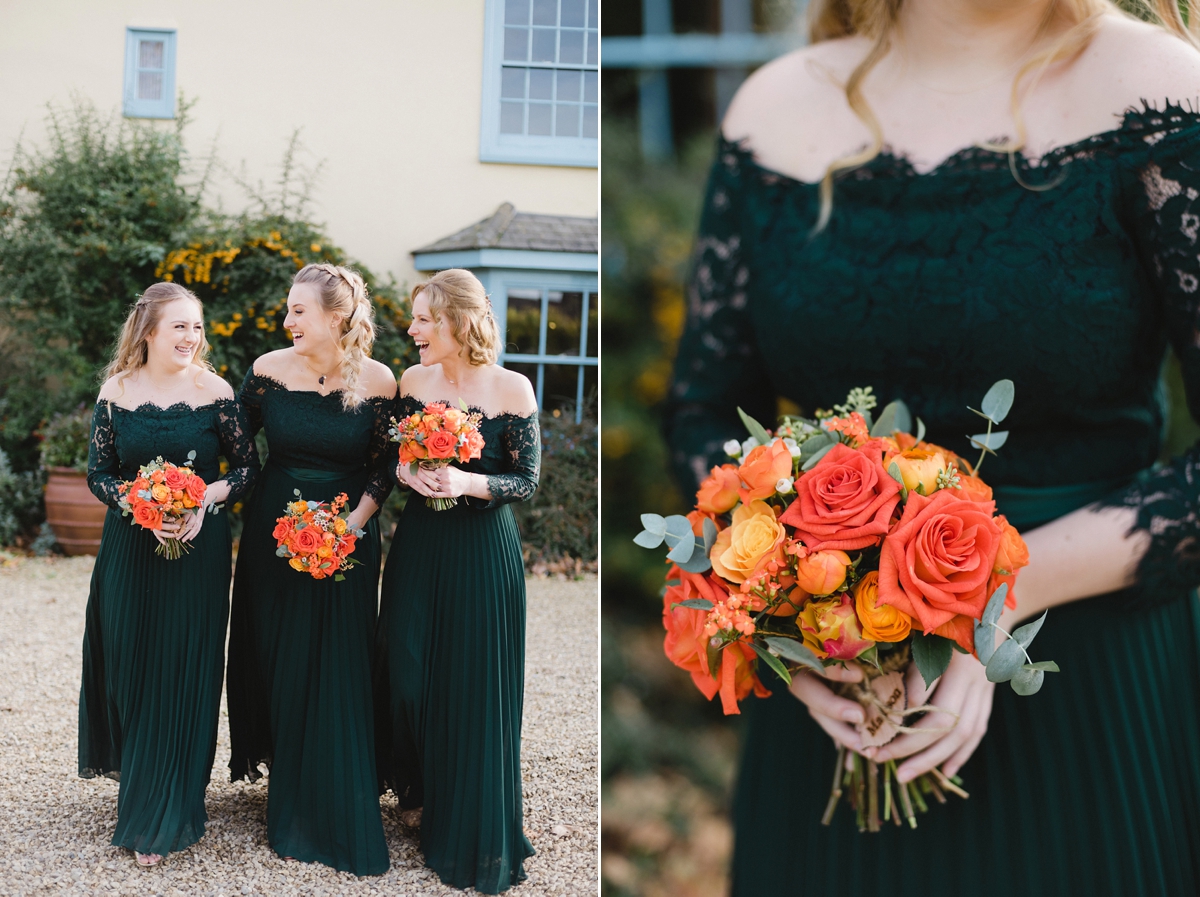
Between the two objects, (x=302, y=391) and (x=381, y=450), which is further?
(x=381, y=450)

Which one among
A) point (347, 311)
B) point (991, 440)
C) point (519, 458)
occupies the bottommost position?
point (991, 440)

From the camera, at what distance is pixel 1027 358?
63.7 inches

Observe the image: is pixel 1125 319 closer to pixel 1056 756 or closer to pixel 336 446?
pixel 1056 756

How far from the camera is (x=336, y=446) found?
10.1 feet

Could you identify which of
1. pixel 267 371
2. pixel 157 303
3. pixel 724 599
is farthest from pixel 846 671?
pixel 157 303

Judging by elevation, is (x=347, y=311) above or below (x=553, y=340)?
below

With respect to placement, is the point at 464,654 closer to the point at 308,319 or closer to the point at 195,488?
the point at 195,488

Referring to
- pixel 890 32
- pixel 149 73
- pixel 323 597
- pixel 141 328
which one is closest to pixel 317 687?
pixel 323 597

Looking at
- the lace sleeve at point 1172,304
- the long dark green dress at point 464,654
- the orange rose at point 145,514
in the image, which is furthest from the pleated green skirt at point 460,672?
the lace sleeve at point 1172,304

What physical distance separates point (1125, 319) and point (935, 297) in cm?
30

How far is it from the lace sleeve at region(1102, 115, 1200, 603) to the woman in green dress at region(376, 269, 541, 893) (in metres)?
1.85

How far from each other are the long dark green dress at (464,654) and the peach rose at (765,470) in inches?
60.8

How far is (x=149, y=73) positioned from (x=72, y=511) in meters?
3.41

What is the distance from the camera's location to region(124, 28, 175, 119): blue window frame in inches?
285
